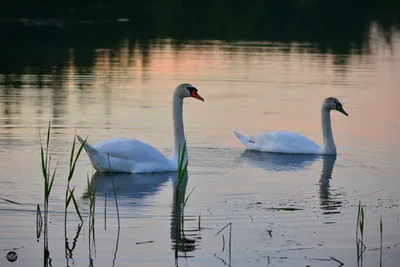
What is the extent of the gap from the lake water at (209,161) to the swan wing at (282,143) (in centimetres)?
16

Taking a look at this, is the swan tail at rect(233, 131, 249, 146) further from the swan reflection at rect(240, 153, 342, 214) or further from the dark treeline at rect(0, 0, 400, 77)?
the dark treeline at rect(0, 0, 400, 77)

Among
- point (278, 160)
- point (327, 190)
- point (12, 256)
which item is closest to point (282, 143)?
point (278, 160)

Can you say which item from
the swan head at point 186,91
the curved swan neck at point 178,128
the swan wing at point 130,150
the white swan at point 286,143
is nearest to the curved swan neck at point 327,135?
the white swan at point 286,143

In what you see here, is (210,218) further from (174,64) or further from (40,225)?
(174,64)

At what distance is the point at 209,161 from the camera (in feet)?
43.3

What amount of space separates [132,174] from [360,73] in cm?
1414

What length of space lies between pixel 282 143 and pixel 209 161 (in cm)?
160

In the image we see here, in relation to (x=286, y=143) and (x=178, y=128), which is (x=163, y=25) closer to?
(x=286, y=143)

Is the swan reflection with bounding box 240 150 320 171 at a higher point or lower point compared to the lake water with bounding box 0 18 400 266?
lower

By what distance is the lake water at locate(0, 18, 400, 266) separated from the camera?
848cm

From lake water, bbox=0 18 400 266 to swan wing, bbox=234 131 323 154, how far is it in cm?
16

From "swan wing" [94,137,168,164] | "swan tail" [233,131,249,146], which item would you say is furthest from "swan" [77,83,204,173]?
"swan tail" [233,131,249,146]

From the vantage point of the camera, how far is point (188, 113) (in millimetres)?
17766

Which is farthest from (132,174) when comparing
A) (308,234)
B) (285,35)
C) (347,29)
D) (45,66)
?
(347,29)
